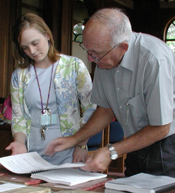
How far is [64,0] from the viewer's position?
7.10m

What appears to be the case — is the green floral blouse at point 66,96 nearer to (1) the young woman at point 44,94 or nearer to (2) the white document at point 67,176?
(1) the young woman at point 44,94

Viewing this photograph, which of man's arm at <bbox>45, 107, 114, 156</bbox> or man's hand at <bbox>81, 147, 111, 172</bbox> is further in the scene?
man's arm at <bbox>45, 107, 114, 156</bbox>

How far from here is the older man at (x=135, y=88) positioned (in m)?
1.51

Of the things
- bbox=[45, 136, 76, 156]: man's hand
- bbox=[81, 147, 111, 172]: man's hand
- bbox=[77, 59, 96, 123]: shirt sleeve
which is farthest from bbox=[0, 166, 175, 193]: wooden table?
bbox=[77, 59, 96, 123]: shirt sleeve

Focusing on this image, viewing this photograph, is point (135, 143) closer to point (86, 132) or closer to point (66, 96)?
point (86, 132)

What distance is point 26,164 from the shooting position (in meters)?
1.70

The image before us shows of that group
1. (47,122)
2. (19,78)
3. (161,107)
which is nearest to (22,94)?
(19,78)

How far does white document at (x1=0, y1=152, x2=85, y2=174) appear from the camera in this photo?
1.60 meters

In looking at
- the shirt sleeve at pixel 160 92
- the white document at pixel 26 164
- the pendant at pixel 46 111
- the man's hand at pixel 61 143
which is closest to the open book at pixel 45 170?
the white document at pixel 26 164

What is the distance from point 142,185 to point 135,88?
1.64 feet

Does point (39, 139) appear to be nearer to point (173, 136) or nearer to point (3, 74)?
point (173, 136)

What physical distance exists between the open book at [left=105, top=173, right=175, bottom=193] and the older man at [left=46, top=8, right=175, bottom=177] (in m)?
0.18

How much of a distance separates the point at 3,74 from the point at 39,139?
4.03 meters

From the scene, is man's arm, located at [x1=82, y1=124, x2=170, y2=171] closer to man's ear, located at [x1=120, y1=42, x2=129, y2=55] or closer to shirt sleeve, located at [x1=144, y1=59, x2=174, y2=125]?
shirt sleeve, located at [x1=144, y1=59, x2=174, y2=125]
